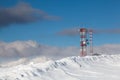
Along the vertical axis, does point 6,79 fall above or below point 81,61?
below

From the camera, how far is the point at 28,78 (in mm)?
48531

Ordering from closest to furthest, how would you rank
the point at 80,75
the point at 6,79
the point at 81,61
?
the point at 6,79 → the point at 80,75 → the point at 81,61

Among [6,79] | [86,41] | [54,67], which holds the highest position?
[86,41]

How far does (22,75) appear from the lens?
48562 millimetres

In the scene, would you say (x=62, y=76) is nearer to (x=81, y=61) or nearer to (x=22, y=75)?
(x=22, y=75)

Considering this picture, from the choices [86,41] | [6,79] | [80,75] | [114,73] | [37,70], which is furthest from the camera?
[86,41]

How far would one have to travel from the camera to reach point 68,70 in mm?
59094

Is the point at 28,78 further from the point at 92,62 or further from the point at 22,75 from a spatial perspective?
the point at 92,62

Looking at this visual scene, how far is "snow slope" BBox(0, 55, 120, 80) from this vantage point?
163 feet

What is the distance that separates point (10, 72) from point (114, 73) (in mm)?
20642

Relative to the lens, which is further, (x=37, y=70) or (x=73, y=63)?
(x=73, y=63)

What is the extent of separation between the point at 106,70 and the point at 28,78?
65.3ft

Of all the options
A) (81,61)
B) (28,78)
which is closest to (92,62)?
(81,61)

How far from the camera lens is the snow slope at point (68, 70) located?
49625 millimetres
